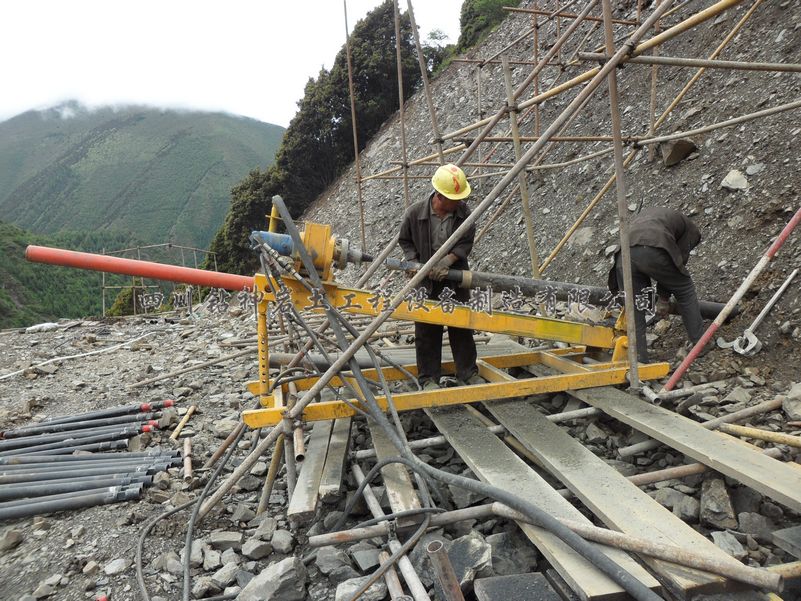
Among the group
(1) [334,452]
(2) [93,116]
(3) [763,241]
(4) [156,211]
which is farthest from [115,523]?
(2) [93,116]

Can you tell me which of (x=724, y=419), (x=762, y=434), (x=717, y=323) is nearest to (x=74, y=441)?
(x=724, y=419)

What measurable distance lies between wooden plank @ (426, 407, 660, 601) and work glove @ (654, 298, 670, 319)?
7.49 ft

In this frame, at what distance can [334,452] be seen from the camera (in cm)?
324

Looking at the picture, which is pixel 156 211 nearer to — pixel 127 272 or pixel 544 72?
pixel 544 72

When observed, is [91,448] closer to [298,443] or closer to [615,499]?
[298,443]

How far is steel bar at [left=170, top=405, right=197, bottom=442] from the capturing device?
14.2 ft

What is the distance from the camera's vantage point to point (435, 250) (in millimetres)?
4023

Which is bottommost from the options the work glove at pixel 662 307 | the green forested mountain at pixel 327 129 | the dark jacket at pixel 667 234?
the work glove at pixel 662 307

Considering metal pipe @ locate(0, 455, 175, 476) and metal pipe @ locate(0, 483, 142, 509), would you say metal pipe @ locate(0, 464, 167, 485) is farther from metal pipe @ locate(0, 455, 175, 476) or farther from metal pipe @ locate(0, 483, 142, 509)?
metal pipe @ locate(0, 483, 142, 509)

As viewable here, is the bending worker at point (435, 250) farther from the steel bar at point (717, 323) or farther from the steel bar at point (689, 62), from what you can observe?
the steel bar at point (717, 323)

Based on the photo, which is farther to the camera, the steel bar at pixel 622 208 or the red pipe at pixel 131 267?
the steel bar at pixel 622 208

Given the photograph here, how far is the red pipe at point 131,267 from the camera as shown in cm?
303

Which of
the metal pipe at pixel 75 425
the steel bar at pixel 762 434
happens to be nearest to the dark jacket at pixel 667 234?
the steel bar at pixel 762 434

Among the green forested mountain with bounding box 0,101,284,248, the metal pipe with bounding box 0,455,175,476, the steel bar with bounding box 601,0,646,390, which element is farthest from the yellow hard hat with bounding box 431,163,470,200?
the green forested mountain with bounding box 0,101,284,248
